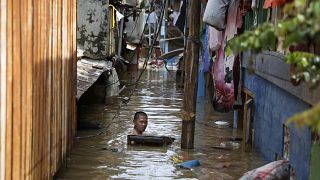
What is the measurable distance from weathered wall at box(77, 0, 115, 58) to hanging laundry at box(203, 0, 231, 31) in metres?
7.14

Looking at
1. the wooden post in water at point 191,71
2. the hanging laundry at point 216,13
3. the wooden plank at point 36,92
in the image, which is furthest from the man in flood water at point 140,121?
the wooden plank at point 36,92

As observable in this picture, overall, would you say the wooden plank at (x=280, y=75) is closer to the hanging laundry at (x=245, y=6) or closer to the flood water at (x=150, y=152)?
the hanging laundry at (x=245, y=6)

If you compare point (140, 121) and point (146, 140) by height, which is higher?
point (140, 121)

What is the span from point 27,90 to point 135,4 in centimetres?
2283

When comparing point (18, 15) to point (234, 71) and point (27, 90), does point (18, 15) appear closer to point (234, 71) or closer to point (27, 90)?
point (27, 90)

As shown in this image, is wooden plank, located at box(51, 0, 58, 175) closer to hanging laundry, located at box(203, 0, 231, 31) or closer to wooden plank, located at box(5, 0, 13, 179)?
wooden plank, located at box(5, 0, 13, 179)

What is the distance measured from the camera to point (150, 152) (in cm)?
988

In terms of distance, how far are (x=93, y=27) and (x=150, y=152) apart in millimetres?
8019

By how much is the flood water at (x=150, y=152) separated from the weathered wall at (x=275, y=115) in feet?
1.65

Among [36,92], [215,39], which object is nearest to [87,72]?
[215,39]

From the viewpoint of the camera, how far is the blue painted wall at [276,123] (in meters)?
6.31

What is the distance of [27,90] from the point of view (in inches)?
201

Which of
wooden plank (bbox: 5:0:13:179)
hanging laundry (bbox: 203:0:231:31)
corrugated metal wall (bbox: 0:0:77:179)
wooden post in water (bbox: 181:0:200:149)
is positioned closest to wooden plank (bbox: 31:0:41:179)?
corrugated metal wall (bbox: 0:0:77:179)

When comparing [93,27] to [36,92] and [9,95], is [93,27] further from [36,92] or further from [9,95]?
[9,95]
